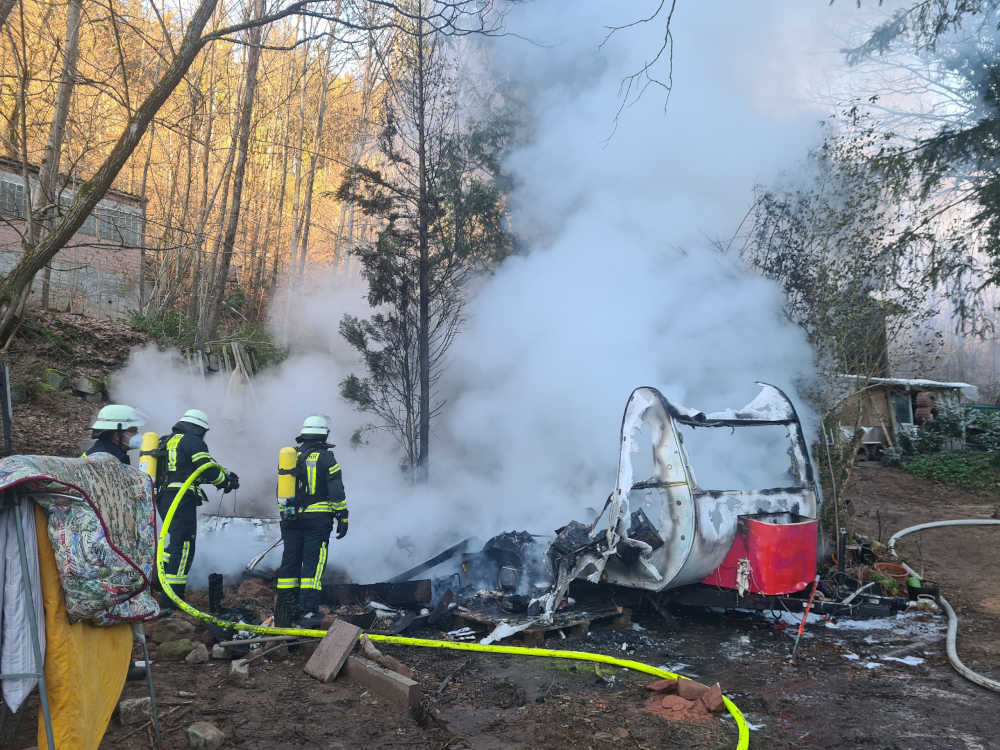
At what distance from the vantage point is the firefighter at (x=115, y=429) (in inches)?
216

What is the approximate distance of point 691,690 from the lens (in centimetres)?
444

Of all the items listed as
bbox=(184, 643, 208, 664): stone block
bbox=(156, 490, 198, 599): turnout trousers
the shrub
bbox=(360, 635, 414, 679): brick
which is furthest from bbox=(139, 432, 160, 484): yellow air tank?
the shrub

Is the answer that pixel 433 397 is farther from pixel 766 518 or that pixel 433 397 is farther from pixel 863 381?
pixel 766 518

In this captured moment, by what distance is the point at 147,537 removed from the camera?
10.7ft

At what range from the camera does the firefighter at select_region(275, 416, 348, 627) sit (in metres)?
6.05

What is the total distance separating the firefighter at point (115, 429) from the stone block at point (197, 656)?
61.2 inches

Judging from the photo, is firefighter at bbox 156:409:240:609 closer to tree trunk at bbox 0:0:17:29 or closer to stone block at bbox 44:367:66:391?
tree trunk at bbox 0:0:17:29

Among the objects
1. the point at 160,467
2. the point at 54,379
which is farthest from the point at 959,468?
the point at 54,379

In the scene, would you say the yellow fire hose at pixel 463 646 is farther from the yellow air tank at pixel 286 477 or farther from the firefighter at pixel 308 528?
the yellow air tank at pixel 286 477

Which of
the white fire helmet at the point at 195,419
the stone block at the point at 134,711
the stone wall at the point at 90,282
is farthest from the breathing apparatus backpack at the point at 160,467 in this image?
the stone wall at the point at 90,282

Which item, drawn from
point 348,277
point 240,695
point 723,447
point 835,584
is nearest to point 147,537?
point 240,695

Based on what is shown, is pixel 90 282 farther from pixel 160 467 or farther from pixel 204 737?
pixel 204 737

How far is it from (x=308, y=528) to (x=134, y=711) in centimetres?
252

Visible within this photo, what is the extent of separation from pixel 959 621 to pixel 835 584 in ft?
4.51
